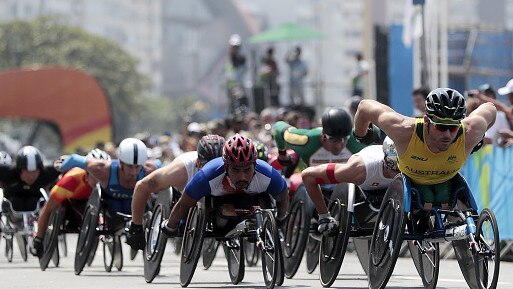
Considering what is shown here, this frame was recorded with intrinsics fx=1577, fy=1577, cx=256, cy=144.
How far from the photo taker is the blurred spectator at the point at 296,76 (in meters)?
31.1

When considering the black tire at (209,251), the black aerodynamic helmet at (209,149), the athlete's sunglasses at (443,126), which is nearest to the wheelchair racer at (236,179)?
the black aerodynamic helmet at (209,149)

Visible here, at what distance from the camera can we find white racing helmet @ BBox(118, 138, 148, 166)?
16.1 metres

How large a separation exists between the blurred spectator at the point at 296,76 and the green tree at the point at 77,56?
7095cm

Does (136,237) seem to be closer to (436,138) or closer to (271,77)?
(436,138)

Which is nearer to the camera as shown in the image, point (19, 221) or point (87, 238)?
point (87, 238)

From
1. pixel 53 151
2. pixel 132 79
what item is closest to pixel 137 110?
pixel 132 79

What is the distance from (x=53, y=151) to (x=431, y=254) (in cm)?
8867

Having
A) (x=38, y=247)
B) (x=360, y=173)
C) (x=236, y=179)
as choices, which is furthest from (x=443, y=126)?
(x=38, y=247)

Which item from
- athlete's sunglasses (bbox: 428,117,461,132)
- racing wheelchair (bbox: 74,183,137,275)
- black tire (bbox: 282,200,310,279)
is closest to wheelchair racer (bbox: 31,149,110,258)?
racing wheelchair (bbox: 74,183,137,275)

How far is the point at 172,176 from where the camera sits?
1464 cm

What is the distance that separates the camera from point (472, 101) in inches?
684

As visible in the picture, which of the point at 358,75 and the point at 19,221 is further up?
the point at 358,75

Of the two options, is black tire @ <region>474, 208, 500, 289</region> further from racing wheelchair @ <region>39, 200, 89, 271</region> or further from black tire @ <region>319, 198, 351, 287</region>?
racing wheelchair @ <region>39, 200, 89, 271</region>

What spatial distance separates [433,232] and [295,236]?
3.89 m
